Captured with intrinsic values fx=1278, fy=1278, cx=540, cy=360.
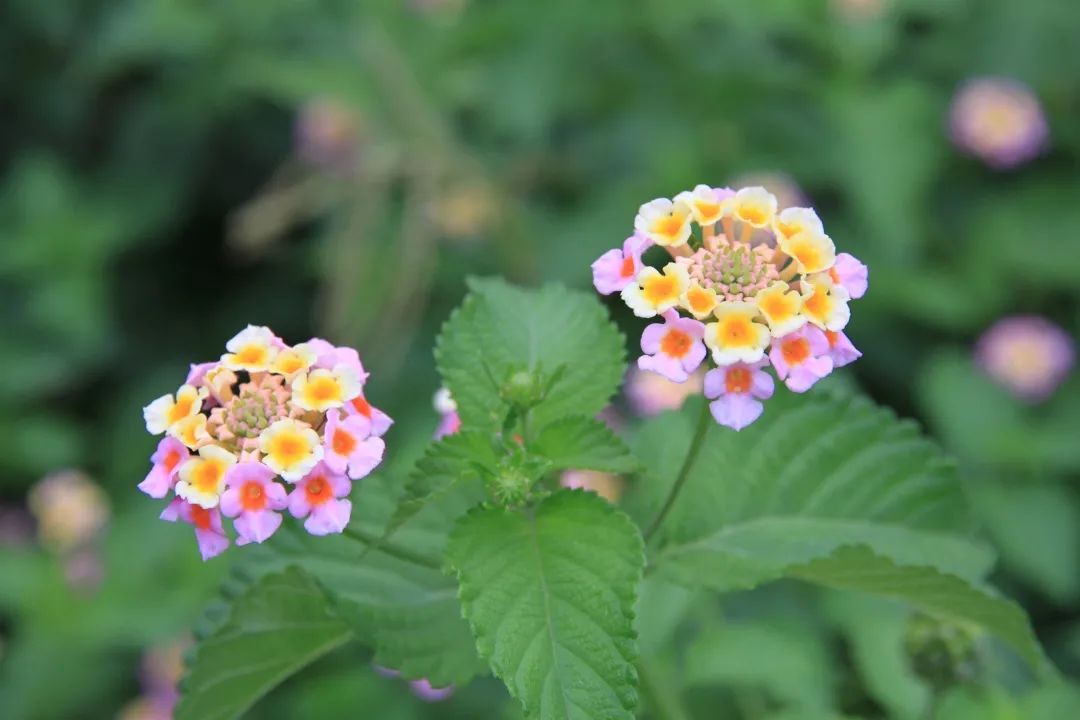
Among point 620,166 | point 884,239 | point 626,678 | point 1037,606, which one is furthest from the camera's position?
point 620,166

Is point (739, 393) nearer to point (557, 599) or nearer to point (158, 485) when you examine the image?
point (557, 599)

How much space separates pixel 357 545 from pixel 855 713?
88 centimetres

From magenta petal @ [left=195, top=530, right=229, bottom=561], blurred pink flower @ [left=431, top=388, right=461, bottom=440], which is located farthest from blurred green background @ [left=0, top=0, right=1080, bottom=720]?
magenta petal @ [left=195, top=530, right=229, bottom=561]

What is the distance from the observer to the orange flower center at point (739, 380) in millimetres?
940

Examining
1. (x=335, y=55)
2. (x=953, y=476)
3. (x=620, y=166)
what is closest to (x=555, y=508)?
(x=953, y=476)

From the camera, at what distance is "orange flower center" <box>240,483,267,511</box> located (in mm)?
919

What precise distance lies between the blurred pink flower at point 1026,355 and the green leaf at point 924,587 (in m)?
1.52

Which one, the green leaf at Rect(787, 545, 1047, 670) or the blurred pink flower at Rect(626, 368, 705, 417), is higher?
the blurred pink flower at Rect(626, 368, 705, 417)

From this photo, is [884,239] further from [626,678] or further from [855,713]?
[626,678]

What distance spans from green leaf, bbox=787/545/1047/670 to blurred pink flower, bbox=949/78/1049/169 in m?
1.75

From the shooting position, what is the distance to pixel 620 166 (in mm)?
2768

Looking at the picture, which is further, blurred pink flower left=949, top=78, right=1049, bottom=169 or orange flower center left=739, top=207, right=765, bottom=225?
blurred pink flower left=949, top=78, right=1049, bottom=169

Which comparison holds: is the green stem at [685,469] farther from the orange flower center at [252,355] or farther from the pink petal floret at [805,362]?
the orange flower center at [252,355]

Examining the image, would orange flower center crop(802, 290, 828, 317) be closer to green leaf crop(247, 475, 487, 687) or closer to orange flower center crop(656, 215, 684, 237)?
orange flower center crop(656, 215, 684, 237)
